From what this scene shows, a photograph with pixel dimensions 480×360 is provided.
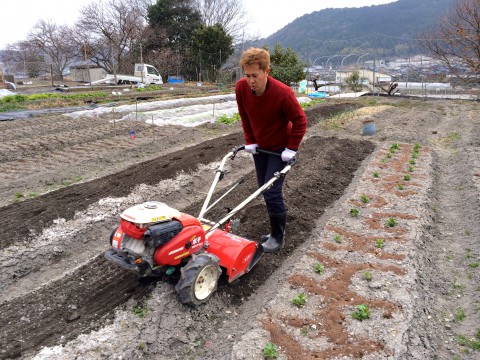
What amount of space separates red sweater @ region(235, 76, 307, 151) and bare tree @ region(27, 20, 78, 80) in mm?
45252

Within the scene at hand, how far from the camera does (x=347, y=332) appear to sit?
3721 mm

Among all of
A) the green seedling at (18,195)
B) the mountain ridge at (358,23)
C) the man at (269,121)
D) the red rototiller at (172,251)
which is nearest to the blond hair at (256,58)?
the man at (269,121)

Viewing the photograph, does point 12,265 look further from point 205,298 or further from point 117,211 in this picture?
point 205,298

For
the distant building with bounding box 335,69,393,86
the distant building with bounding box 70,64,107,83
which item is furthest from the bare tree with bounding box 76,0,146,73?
the distant building with bounding box 335,69,393,86

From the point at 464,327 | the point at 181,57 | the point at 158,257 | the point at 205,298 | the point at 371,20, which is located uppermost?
the point at 371,20

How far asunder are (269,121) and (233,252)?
151 centimetres

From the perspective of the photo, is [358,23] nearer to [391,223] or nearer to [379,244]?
[391,223]

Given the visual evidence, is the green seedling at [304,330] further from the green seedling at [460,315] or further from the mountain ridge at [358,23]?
the mountain ridge at [358,23]

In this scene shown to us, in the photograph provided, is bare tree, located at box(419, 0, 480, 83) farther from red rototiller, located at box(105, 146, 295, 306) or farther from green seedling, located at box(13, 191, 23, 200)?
green seedling, located at box(13, 191, 23, 200)

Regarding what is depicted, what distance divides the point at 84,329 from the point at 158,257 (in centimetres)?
96

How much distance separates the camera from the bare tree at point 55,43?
147 ft

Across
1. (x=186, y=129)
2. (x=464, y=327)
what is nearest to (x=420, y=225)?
(x=464, y=327)

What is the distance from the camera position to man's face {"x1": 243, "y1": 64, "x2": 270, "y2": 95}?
4.18 metres

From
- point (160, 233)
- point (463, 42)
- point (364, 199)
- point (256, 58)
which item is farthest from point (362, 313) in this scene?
point (463, 42)
